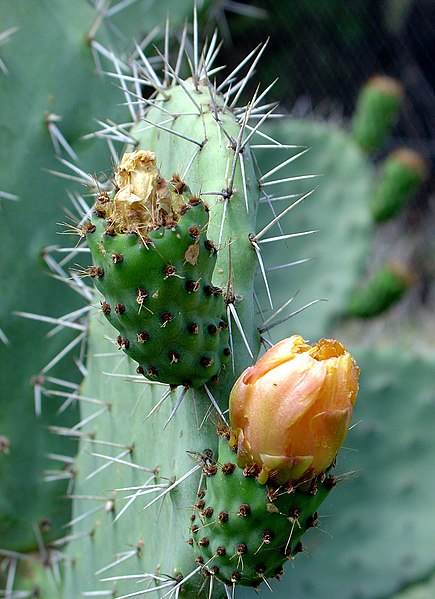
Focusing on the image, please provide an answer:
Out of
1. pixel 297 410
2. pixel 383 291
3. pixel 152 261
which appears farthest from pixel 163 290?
pixel 383 291

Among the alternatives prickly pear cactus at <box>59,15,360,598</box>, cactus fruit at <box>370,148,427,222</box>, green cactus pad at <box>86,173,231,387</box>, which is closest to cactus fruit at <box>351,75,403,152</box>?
cactus fruit at <box>370,148,427,222</box>

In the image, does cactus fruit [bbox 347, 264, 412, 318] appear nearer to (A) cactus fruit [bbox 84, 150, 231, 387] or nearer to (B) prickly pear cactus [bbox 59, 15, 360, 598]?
(B) prickly pear cactus [bbox 59, 15, 360, 598]

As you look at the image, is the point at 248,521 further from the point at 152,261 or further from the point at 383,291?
the point at 383,291

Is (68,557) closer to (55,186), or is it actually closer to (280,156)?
(55,186)

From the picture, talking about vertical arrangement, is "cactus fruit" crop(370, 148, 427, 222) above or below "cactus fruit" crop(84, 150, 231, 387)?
below

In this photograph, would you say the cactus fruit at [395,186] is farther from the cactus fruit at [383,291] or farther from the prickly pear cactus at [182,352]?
the prickly pear cactus at [182,352]

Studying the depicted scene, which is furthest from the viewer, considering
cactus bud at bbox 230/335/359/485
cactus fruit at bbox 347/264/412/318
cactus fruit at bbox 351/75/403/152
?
cactus fruit at bbox 347/264/412/318
